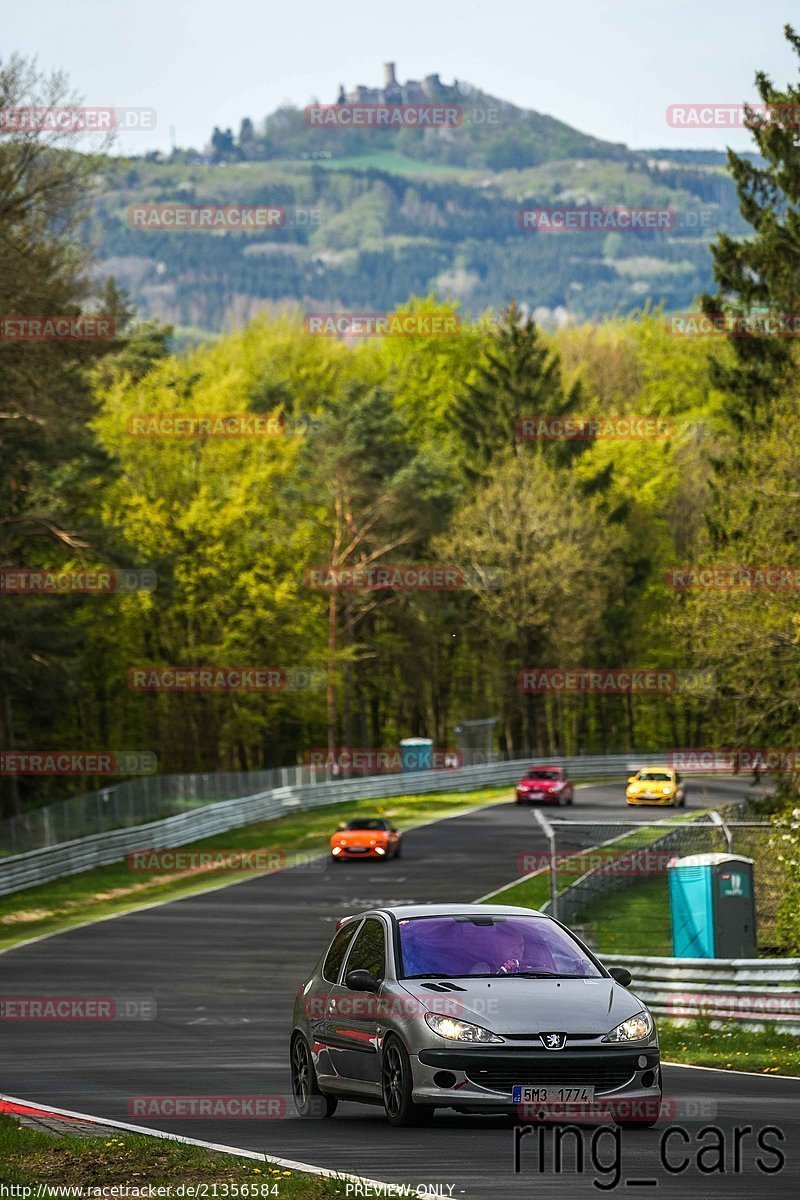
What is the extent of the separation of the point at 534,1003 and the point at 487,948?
3.16 ft

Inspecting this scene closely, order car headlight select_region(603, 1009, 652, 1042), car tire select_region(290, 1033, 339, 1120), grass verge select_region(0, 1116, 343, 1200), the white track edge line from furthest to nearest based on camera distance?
the white track edge line, car tire select_region(290, 1033, 339, 1120), car headlight select_region(603, 1009, 652, 1042), grass verge select_region(0, 1116, 343, 1200)

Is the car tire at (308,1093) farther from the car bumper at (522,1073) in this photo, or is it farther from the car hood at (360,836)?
the car hood at (360,836)

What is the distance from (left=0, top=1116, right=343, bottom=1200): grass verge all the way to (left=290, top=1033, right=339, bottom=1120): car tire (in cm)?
205

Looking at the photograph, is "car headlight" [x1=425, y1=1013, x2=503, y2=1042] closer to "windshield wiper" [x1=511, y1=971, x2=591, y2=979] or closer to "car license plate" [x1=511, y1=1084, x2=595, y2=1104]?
"car license plate" [x1=511, y1=1084, x2=595, y2=1104]

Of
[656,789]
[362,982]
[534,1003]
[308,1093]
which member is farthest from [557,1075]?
[656,789]

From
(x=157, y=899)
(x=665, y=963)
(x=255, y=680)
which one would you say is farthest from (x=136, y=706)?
(x=665, y=963)

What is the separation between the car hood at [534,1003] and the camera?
1159 cm

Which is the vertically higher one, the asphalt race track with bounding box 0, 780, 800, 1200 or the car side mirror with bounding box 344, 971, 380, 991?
the car side mirror with bounding box 344, 971, 380, 991

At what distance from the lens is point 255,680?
3027 inches

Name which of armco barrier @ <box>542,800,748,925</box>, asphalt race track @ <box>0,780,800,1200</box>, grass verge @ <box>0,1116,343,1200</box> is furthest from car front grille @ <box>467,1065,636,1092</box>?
armco barrier @ <box>542,800,748,925</box>

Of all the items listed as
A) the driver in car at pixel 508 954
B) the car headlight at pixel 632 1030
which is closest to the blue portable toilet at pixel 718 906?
the driver in car at pixel 508 954

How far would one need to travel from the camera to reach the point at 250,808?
5891cm

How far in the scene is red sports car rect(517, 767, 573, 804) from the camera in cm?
6088

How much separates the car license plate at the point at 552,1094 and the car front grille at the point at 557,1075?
3cm
